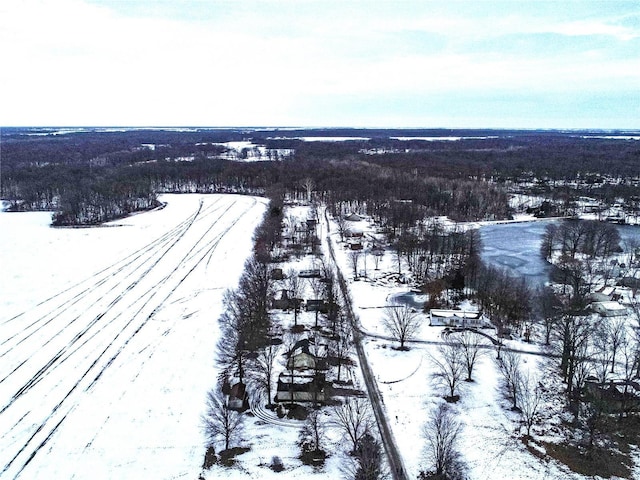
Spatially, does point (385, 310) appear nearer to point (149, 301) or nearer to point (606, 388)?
point (606, 388)

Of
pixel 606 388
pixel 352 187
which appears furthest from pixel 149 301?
pixel 352 187

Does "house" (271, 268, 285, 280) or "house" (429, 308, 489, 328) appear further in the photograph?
"house" (271, 268, 285, 280)

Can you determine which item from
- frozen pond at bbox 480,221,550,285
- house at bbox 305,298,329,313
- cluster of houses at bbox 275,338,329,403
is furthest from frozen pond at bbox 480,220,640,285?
cluster of houses at bbox 275,338,329,403

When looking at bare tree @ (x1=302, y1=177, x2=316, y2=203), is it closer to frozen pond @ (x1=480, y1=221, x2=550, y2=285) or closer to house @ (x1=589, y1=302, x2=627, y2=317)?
frozen pond @ (x1=480, y1=221, x2=550, y2=285)

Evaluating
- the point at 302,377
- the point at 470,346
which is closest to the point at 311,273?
the point at 470,346

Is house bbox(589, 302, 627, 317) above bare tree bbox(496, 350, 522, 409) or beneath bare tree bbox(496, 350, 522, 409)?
above

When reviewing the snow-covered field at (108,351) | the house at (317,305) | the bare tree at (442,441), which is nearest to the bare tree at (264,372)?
the snow-covered field at (108,351)

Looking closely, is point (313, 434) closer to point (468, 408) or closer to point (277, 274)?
point (468, 408)
